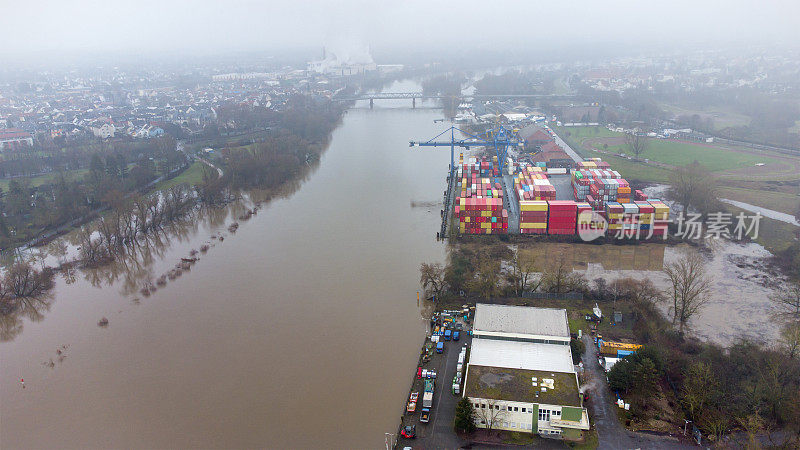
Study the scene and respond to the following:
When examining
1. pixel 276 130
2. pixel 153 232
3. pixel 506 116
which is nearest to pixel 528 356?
pixel 153 232

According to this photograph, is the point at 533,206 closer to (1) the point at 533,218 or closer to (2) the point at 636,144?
(1) the point at 533,218

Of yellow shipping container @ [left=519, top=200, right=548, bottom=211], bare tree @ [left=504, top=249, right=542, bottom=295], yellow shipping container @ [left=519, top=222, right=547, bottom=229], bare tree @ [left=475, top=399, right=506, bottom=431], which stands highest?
yellow shipping container @ [left=519, top=200, right=548, bottom=211]

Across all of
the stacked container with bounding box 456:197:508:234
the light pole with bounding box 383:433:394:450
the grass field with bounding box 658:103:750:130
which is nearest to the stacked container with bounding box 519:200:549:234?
the stacked container with bounding box 456:197:508:234

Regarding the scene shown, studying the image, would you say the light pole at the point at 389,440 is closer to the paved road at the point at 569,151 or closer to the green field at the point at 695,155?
the paved road at the point at 569,151

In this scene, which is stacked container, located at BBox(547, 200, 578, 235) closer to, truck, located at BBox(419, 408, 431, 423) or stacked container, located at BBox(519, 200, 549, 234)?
stacked container, located at BBox(519, 200, 549, 234)

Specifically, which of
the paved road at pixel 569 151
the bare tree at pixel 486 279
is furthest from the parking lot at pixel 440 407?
the paved road at pixel 569 151

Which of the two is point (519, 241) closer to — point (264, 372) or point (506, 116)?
point (264, 372)
